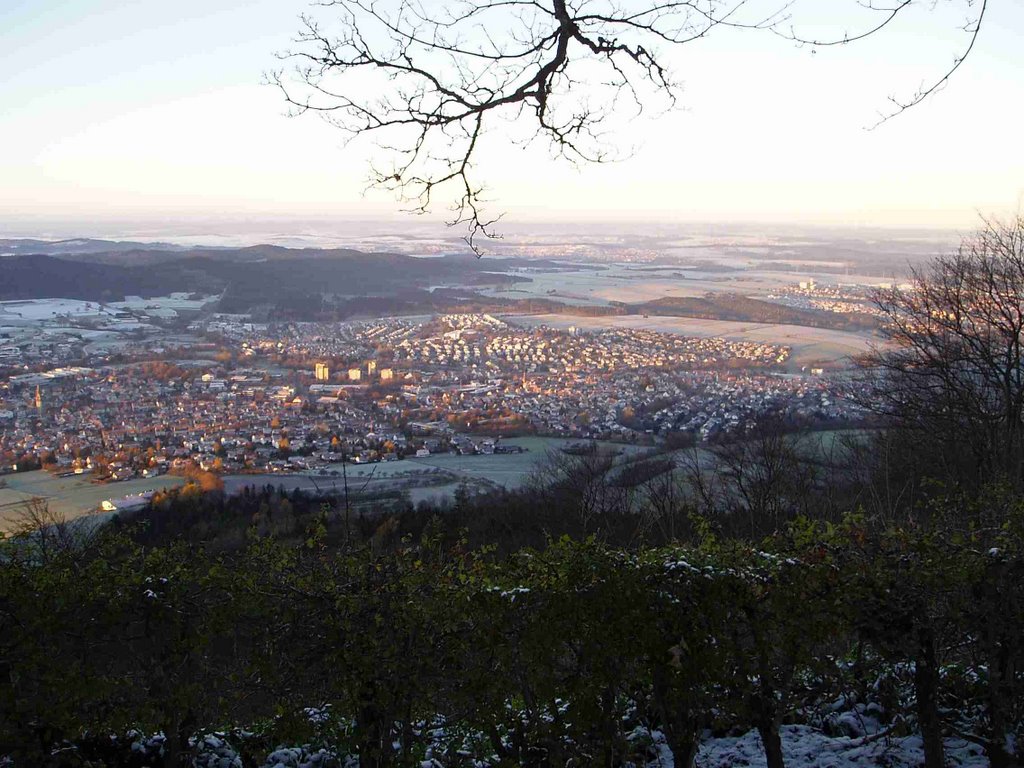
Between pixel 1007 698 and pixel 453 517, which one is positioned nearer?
pixel 1007 698

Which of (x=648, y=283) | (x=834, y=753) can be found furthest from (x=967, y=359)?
(x=648, y=283)

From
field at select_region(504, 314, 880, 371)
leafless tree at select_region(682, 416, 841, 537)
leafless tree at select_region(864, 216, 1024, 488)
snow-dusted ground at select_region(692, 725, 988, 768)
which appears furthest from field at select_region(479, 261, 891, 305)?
snow-dusted ground at select_region(692, 725, 988, 768)

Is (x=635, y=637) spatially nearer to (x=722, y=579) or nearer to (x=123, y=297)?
(x=722, y=579)

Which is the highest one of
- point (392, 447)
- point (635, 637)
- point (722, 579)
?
point (722, 579)

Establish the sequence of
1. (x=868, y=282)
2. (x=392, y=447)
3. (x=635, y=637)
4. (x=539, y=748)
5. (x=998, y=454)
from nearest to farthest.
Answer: (x=635, y=637)
(x=539, y=748)
(x=998, y=454)
(x=392, y=447)
(x=868, y=282)

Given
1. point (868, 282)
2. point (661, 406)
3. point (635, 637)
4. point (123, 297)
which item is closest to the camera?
point (635, 637)

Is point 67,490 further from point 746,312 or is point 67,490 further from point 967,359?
point 746,312

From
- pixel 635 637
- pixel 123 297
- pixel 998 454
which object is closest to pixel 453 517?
pixel 998 454
